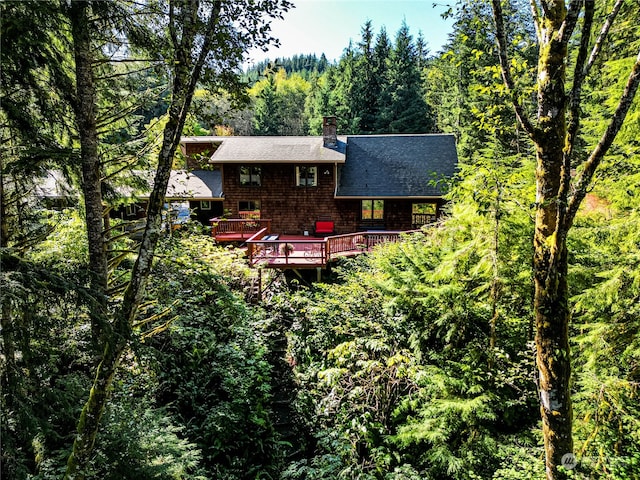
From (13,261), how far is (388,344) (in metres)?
6.40

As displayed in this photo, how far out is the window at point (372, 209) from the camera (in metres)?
18.8

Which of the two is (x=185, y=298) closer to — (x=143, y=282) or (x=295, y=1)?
(x=143, y=282)

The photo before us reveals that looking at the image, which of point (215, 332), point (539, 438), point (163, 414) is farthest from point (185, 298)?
point (539, 438)

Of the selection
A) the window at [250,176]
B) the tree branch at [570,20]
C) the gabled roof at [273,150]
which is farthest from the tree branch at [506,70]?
the window at [250,176]

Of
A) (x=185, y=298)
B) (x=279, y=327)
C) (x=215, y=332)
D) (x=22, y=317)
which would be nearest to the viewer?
(x=22, y=317)

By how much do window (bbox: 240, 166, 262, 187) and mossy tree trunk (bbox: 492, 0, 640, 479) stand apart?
1681cm

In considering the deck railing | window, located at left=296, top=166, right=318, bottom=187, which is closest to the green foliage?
the deck railing

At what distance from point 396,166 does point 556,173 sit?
16279 mm

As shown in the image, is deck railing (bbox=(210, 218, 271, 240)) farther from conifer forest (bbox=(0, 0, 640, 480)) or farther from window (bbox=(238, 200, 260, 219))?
conifer forest (bbox=(0, 0, 640, 480))

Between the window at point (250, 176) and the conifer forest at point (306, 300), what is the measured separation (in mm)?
11450

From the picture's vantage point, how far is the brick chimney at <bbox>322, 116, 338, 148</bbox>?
19.3m

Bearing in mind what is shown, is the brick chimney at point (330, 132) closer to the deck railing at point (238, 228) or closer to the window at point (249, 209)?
the window at point (249, 209)

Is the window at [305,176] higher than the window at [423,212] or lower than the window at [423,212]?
higher

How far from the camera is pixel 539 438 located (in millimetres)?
5293
